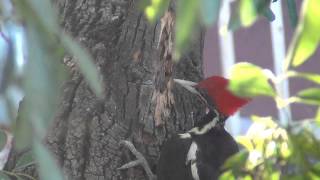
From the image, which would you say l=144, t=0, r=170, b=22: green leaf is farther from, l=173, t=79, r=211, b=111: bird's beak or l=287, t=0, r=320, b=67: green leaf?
l=173, t=79, r=211, b=111: bird's beak

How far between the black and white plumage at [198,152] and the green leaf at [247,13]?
1.09 metres

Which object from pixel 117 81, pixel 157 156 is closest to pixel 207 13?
pixel 117 81

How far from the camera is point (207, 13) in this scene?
0.60 m

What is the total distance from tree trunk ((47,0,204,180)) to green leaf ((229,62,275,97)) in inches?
36.2

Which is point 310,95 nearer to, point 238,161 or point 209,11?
point 238,161

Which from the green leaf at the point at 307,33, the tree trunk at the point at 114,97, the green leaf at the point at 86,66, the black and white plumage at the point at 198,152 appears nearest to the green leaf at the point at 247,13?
the green leaf at the point at 307,33

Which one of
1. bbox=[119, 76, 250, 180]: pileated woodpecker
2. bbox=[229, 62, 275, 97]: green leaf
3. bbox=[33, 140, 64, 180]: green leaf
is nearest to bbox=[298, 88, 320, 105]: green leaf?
bbox=[229, 62, 275, 97]: green leaf

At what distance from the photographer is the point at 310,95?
854 mm

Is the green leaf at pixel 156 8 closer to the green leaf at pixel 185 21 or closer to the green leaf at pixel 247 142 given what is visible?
the green leaf at pixel 185 21

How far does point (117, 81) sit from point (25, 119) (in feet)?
3.92

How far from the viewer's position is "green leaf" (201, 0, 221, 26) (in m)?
0.60

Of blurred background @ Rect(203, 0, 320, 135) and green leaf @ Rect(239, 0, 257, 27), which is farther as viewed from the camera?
blurred background @ Rect(203, 0, 320, 135)

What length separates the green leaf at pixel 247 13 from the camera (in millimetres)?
732

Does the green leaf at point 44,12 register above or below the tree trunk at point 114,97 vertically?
below
